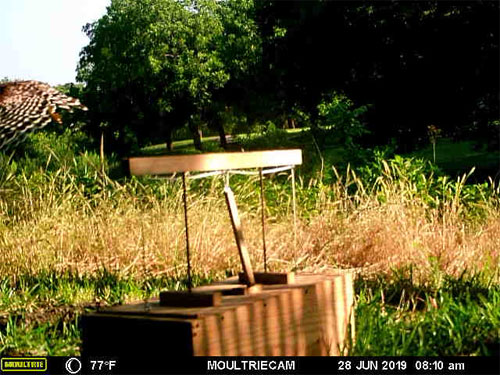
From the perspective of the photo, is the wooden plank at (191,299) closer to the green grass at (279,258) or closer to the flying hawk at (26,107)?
the green grass at (279,258)

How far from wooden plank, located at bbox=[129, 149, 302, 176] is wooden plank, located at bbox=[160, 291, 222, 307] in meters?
0.46

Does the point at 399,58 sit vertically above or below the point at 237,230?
above

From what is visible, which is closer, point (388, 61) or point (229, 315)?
point (229, 315)

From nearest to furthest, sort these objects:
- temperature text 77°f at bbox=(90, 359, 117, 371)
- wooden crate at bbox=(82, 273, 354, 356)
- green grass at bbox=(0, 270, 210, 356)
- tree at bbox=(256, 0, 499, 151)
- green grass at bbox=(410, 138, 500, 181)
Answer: wooden crate at bbox=(82, 273, 354, 356), temperature text 77°f at bbox=(90, 359, 117, 371), green grass at bbox=(0, 270, 210, 356), tree at bbox=(256, 0, 499, 151), green grass at bbox=(410, 138, 500, 181)

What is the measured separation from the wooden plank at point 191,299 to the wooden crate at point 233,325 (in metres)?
0.03

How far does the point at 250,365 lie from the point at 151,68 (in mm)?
30271

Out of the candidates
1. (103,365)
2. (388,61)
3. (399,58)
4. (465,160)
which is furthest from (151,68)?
(103,365)

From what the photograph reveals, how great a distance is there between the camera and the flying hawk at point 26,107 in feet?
15.1

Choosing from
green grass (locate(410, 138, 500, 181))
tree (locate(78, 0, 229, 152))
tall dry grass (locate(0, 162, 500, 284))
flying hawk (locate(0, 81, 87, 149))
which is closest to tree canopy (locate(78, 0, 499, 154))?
green grass (locate(410, 138, 500, 181))

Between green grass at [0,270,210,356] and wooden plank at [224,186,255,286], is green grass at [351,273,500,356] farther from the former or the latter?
green grass at [0,270,210,356]

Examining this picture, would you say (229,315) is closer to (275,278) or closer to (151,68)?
(275,278)

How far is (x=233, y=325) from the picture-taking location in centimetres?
298

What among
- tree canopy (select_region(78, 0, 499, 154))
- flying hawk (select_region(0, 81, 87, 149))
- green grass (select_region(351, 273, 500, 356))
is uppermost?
tree canopy (select_region(78, 0, 499, 154))

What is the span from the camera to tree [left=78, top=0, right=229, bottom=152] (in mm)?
33281
